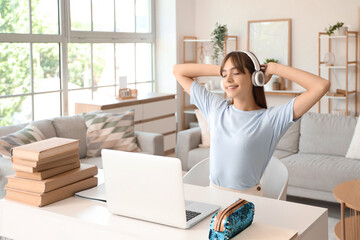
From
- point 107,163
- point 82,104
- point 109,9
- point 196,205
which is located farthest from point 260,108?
point 109,9

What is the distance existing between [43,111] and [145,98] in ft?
3.77

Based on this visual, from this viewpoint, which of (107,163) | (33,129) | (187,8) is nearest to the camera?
(107,163)

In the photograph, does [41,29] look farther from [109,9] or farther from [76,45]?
[109,9]

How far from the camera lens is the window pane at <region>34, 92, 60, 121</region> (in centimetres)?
541

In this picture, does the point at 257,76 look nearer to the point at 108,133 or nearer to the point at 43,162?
the point at 43,162

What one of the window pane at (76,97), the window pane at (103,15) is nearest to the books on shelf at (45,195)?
the window pane at (76,97)

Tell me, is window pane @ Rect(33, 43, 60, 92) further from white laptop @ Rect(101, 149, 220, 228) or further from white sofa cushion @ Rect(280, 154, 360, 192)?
white laptop @ Rect(101, 149, 220, 228)

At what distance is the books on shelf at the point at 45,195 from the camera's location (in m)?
1.89

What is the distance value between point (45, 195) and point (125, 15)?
5115mm

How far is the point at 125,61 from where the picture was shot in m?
6.77

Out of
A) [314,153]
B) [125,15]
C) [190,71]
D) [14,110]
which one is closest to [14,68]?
[14,110]

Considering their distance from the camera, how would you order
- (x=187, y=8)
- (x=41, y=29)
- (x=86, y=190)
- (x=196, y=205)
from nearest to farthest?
(x=196, y=205) < (x=86, y=190) < (x=41, y=29) < (x=187, y=8)

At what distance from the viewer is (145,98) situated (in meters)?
5.84

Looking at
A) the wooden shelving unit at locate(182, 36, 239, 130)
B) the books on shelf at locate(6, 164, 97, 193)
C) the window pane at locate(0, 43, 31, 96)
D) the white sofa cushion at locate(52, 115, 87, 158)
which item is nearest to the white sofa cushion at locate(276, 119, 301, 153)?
the white sofa cushion at locate(52, 115, 87, 158)
